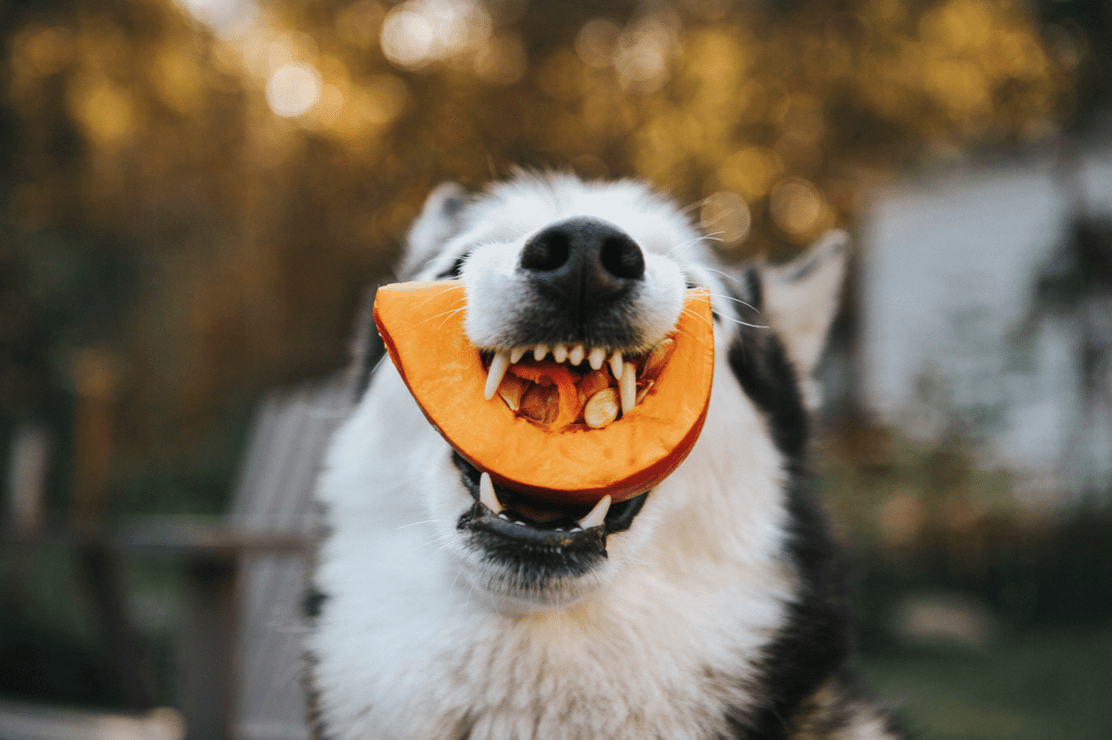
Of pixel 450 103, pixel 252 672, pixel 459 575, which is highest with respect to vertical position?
pixel 450 103

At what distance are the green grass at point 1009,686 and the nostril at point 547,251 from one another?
4.21 metres

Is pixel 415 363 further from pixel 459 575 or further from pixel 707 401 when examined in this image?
Result: pixel 707 401

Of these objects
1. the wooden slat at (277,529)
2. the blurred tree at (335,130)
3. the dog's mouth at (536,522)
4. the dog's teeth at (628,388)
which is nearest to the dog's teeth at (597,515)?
the dog's mouth at (536,522)

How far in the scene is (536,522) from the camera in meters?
1.87

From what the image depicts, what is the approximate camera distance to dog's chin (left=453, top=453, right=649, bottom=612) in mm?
1783

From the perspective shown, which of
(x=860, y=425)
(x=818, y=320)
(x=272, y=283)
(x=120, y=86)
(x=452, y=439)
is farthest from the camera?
(x=272, y=283)

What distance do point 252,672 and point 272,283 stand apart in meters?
10.2

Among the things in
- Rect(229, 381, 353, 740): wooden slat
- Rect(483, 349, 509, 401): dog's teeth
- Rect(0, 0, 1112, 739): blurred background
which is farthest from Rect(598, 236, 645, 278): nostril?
Rect(229, 381, 353, 740): wooden slat

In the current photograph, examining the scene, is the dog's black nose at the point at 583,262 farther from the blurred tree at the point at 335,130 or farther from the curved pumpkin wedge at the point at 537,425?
the blurred tree at the point at 335,130

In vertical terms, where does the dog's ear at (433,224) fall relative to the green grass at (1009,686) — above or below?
above

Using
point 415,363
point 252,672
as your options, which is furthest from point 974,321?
point 415,363

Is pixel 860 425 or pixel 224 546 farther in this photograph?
pixel 860 425

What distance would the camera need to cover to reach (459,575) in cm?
200

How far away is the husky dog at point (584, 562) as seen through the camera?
5.92ft
